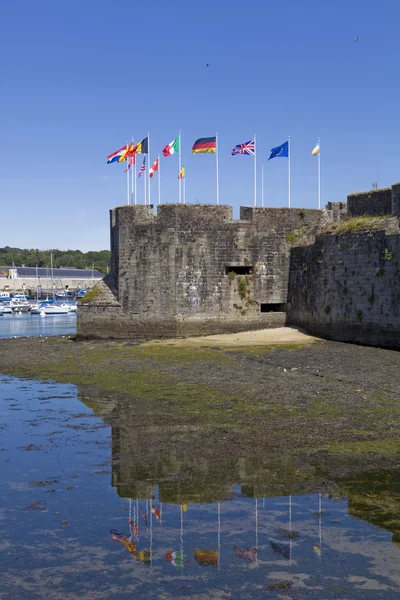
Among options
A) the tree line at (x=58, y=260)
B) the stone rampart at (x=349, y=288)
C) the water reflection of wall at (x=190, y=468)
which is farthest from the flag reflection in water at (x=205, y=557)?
the tree line at (x=58, y=260)

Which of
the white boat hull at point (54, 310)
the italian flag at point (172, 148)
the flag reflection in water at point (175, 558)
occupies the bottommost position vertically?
the white boat hull at point (54, 310)

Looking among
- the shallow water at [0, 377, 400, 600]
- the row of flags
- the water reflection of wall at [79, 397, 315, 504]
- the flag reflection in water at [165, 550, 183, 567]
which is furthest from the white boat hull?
the flag reflection in water at [165, 550, 183, 567]

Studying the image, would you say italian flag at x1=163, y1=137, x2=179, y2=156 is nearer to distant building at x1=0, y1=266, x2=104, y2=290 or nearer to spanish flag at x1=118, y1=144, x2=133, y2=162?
spanish flag at x1=118, y1=144, x2=133, y2=162

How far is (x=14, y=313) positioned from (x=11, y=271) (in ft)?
219

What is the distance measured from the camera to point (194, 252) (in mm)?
28062

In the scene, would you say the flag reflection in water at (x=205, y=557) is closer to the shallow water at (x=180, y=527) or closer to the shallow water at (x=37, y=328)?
the shallow water at (x=180, y=527)

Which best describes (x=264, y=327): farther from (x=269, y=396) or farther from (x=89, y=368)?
(x=269, y=396)

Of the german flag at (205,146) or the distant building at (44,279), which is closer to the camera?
the german flag at (205,146)

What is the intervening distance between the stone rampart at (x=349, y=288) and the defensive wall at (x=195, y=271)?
1.19 m

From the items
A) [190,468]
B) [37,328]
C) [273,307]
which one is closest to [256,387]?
[190,468]

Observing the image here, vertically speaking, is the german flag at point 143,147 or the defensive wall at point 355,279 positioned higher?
the german flag at point 143,147

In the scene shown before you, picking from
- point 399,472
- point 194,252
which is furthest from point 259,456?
point 194,252

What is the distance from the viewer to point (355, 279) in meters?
24.6

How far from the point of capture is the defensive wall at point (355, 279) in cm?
2283
